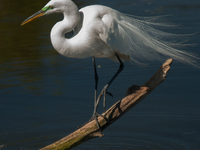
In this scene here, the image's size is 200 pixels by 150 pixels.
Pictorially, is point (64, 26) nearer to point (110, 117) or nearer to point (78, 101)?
point (110, 117)

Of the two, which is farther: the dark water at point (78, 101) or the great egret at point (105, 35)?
the dark water at point (78, 101)

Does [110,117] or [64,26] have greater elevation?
[64,26]

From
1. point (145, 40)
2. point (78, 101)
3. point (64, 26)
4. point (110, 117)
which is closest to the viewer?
point (64, 26)

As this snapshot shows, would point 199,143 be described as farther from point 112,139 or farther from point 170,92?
point 170,92

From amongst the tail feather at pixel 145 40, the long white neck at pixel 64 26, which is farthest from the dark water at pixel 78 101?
the long white neck at pixel 64 26

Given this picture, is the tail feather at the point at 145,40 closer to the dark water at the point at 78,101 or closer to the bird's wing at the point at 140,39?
the bird's wing at the point at 140,39

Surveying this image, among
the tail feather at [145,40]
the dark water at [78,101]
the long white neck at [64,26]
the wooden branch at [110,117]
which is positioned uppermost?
the long white neck at [64,26]

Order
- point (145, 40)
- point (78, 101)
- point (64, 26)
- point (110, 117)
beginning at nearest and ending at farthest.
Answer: point (64, 26) < point (110, 117) < point (145, 40) < point (78, 101)

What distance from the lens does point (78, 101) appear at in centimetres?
491

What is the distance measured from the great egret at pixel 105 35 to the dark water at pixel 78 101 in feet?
2.61

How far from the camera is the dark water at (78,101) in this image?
403 centimetres

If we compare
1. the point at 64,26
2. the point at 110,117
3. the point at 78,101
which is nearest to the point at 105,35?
the point at 64,26

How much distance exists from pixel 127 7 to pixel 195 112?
4869 millimetres

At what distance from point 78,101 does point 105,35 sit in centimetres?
172
